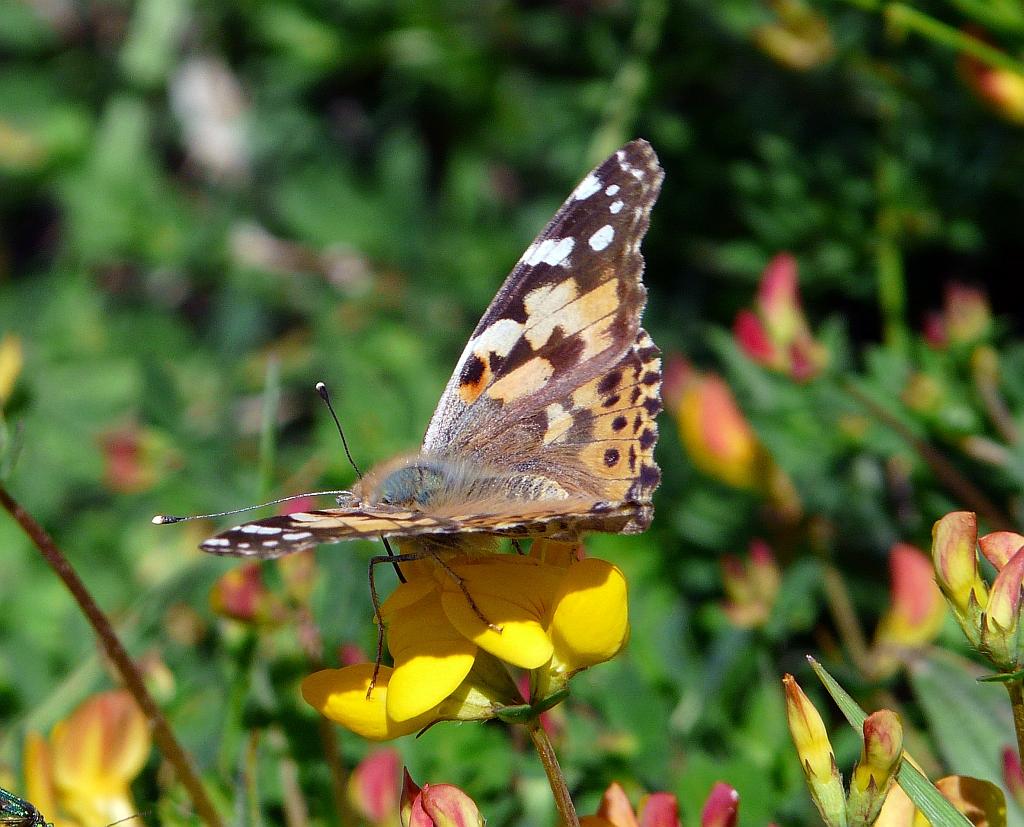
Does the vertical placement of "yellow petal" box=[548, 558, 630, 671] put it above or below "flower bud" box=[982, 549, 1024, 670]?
below

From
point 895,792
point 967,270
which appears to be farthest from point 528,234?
point 895,792

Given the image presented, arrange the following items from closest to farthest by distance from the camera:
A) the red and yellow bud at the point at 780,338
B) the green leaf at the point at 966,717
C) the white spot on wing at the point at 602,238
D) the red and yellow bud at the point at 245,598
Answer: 1. the green leaf at the point at 966,717
2. the white spot on wing at the point at 602,238
3. the red and yellow bud at the point at 245,598
4. the red and yellow bud at the point at 780,338

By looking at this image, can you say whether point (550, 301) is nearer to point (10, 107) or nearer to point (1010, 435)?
point (1010, 435)

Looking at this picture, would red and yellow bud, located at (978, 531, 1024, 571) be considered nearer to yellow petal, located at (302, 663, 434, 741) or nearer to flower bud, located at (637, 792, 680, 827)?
flower bud, located at (637, 792, 680, 827)

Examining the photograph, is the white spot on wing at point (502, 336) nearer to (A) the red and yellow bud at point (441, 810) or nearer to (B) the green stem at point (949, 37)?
(A) the red and yellow bud at point (441, 810)

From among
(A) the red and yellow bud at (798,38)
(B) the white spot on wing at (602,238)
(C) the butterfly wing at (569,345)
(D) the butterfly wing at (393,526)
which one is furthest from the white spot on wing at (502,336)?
(A) the red and yellow bud at (798,38)

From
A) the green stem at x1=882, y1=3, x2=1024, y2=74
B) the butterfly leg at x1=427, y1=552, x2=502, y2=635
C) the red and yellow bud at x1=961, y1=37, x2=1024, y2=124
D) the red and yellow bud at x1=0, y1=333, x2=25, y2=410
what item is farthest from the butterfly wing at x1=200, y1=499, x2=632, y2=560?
the red and yellow bud at x1=961, y1=37, x2=1024, y2=124
